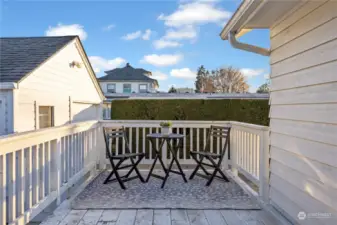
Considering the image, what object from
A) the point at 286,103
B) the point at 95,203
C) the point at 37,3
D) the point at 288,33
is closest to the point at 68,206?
the point at 95,203

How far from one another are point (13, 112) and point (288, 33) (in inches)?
198

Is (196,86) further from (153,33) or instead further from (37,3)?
(37,3)

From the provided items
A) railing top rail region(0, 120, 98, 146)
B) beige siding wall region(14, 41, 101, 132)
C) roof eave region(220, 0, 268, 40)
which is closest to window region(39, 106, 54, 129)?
beige siding wall region(14, 41, 101, 132)

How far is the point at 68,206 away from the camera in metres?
2.79

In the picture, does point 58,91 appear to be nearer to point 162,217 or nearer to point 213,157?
point 213,157

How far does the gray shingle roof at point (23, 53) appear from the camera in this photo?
540 cm

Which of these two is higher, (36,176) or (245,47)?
(245,47)

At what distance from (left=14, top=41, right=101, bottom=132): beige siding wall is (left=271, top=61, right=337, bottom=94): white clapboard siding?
4.91 metres

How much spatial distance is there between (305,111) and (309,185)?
23.7 inches

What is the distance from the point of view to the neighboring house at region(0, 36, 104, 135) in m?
4.99

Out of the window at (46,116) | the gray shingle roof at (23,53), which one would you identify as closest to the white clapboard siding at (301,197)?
the gray shingle roof at (23,53)

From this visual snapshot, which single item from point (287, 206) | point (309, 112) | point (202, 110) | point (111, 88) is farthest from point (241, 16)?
point (111, 88)

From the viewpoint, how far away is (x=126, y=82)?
23.1m

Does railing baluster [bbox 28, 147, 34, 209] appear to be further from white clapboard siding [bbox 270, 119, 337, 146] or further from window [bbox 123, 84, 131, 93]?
window [bbox 123, 84, 131, 93]
